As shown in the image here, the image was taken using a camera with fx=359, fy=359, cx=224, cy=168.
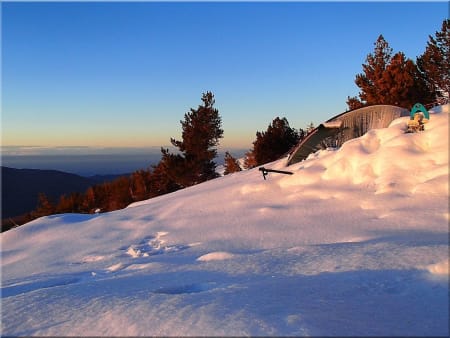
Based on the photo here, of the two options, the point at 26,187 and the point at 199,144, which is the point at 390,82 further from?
the point at 26,187

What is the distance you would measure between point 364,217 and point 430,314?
147 inches

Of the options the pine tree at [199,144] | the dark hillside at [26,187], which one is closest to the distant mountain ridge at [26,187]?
the dark hillside at [26,187]

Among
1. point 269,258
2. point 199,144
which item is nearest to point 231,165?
point 199,144

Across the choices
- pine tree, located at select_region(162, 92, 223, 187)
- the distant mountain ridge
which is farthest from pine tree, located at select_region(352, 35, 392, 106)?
the distant mountain ridge

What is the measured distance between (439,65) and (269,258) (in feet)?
93.5

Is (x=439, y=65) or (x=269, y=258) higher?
(x=439, y=65)

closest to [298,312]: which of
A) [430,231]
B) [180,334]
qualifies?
[180,334]

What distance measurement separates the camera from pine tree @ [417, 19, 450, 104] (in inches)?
1033

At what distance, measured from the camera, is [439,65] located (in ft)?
87.7

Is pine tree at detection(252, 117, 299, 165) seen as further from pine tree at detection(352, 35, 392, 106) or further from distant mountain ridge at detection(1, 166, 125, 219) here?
distant mountain ridge at detection(1, 166, 125, 219)

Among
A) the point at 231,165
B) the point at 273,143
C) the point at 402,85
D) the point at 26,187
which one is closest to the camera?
the point at 402,85

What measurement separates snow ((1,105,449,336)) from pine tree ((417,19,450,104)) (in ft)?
66.0

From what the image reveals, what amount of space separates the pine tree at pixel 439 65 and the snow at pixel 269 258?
66.0 feet

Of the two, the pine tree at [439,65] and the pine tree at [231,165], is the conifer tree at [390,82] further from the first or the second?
the pine tree at [231,165]
